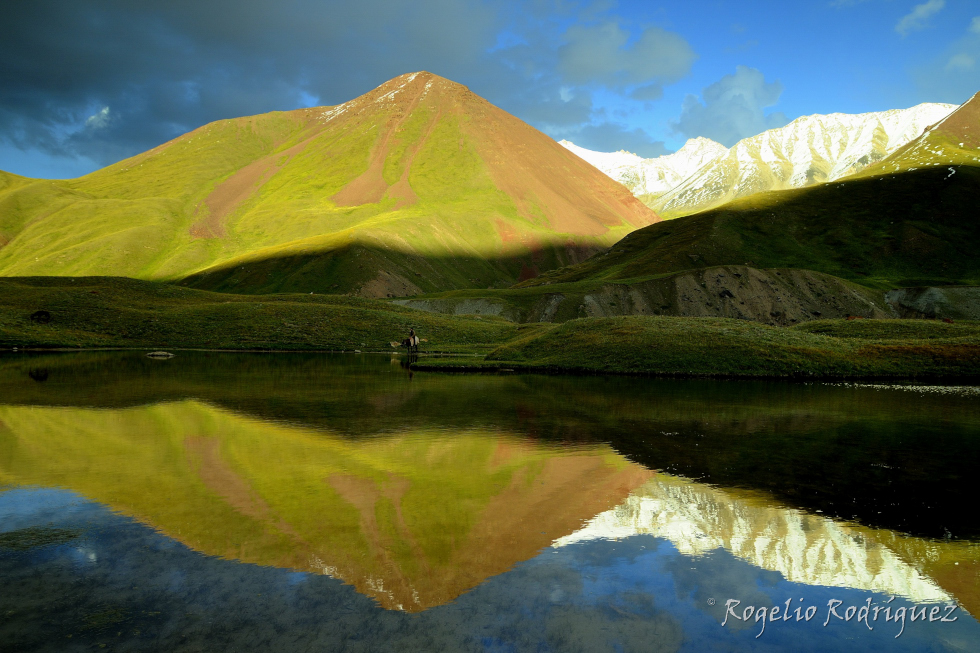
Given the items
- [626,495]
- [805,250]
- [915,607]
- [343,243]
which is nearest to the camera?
[915,607]

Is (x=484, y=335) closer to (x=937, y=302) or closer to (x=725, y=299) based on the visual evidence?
(x=725, y=299)

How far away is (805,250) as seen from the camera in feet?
505

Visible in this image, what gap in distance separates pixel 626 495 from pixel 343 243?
182405 mm

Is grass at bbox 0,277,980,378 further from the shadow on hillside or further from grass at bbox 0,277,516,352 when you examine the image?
the shadow on hillside

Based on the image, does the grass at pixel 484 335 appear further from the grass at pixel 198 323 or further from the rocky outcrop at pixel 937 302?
the rocky outcrop at pixel 937 302

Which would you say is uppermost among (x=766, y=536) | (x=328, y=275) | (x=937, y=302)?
(x=328, y=275)

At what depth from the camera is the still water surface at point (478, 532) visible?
891cm

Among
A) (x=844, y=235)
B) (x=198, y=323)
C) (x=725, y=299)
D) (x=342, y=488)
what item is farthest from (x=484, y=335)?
(x=844, y=235)

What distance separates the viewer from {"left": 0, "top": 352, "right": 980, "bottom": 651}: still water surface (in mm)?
8906

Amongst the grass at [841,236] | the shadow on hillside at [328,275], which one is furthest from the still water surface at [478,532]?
the shadow on hillside at [328,275]

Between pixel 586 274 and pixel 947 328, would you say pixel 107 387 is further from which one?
pixel 586 274

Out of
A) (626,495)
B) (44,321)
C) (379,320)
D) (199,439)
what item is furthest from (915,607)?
(44,321)

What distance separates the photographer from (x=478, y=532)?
40.8ft

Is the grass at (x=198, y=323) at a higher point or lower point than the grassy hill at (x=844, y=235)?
lower
